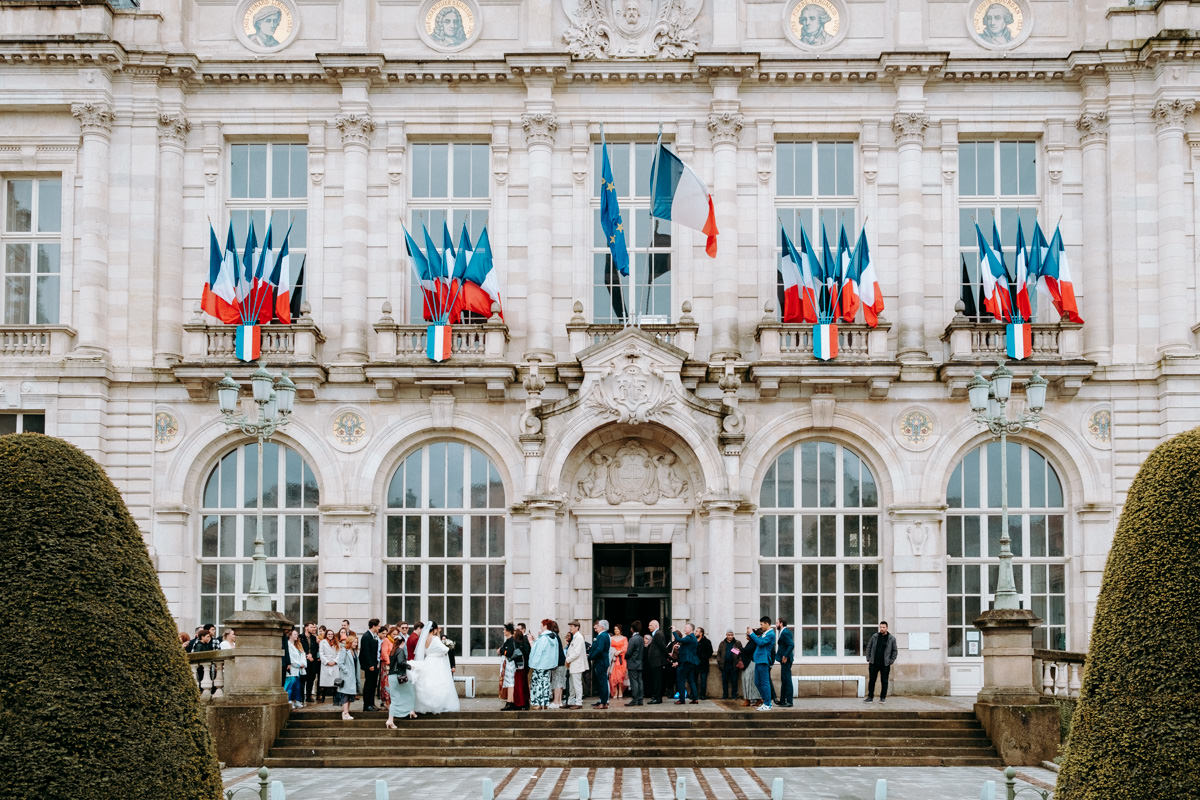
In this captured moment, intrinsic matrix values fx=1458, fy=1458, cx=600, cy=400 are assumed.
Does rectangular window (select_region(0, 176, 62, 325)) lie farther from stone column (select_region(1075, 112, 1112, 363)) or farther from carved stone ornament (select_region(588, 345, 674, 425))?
stone column (select_region(1075, 112, 1112, 363))

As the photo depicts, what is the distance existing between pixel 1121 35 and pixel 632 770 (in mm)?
20468

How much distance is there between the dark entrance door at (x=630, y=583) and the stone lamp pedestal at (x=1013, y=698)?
8.87 meters

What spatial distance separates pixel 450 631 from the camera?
107 feet

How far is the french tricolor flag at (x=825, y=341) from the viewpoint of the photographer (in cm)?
3192

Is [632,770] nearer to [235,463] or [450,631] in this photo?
[450,631]

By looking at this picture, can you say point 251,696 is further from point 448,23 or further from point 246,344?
point 448,23

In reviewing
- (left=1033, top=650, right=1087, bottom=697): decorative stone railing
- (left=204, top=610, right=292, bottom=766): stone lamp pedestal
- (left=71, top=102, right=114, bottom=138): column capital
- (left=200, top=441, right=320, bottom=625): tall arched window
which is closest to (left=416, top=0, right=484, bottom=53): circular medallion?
(left=71, top=102, right=114, bottom=138): column capital

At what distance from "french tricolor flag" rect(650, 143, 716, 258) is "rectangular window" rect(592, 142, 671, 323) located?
227 cm

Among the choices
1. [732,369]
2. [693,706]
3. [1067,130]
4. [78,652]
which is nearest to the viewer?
[78,652]

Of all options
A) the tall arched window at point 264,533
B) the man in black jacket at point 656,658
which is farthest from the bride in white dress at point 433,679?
the tall arched window at point 264,533

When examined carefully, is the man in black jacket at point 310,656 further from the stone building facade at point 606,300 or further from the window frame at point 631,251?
the window frame at point 631,251

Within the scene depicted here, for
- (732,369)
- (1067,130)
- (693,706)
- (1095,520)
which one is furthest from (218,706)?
(1067,130)

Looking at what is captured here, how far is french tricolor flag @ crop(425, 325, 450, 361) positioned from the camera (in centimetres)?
3206

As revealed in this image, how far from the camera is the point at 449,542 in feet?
108
